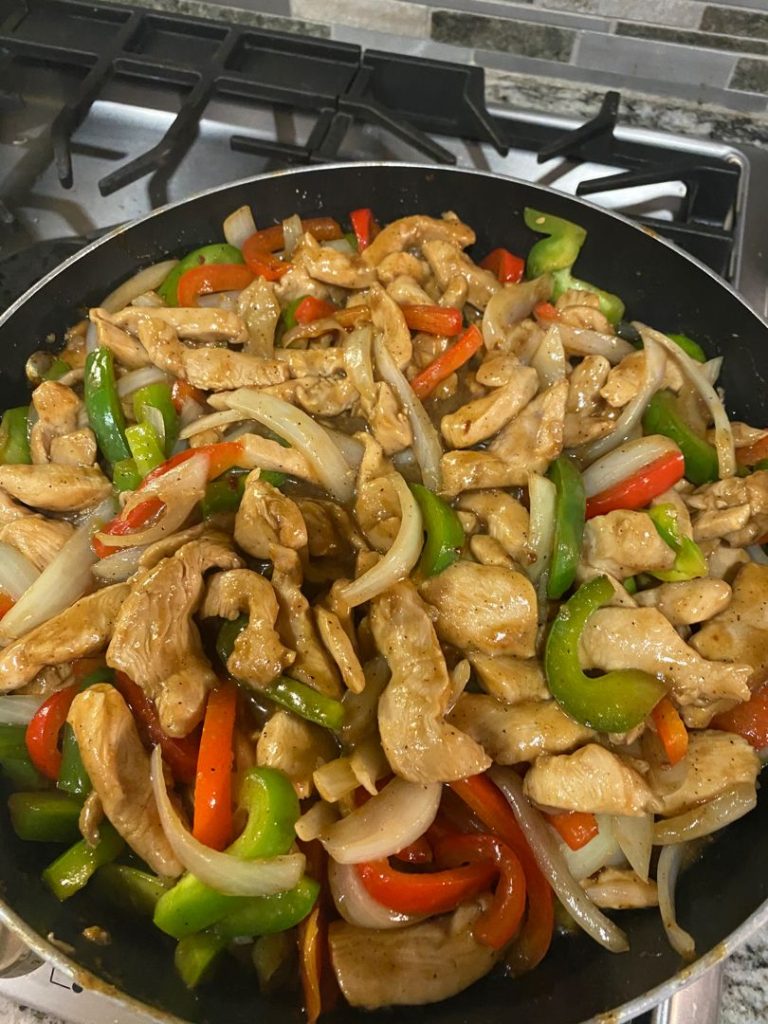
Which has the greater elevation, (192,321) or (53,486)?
(192,321)

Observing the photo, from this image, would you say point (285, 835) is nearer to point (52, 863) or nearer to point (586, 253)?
point (52, 863)

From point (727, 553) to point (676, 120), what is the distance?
5.94ft

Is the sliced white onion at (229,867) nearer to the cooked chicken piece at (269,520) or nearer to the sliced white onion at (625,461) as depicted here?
the cooked chicken piece at (269,520)

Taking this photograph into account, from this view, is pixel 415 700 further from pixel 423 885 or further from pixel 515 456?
pixel 515 456

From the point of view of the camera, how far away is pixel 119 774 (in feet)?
4.74

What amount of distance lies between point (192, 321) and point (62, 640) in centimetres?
92

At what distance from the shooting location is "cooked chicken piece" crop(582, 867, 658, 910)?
1510 millimetres

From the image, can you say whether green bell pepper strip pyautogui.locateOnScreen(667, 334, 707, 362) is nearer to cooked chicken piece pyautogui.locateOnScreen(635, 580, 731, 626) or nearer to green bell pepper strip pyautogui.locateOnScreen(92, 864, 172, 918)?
cooked chicken piece pyautogui.locateOnScreen(635, 580, 731, 626)

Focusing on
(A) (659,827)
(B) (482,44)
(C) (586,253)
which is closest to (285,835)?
(A) (659,827)

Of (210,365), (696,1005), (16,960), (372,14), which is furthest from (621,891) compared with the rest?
(372,14)

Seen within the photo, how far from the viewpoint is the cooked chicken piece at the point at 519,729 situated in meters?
1.54

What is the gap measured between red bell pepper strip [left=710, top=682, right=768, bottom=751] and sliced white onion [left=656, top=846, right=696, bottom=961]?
268mm

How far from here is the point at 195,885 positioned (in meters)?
1.35

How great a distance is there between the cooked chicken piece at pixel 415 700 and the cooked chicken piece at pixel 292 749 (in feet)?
0.50
